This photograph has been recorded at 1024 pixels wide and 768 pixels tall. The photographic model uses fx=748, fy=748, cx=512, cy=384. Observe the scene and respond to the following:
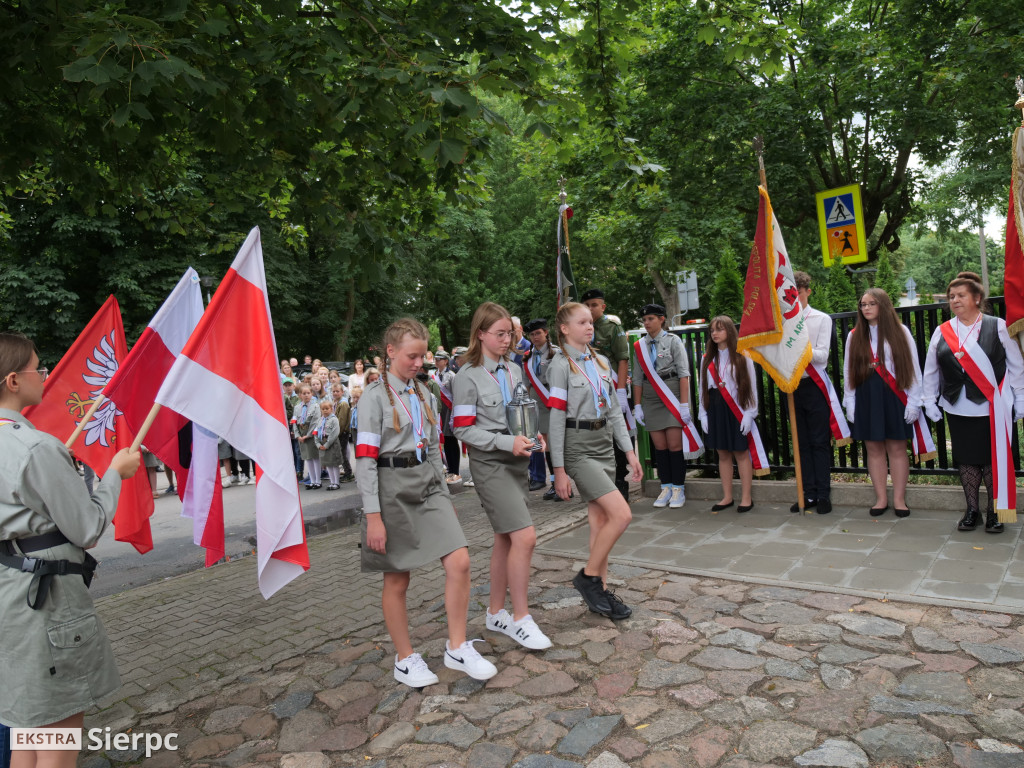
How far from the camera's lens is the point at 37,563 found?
2.69 m

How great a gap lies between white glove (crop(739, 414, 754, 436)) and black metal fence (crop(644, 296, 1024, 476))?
59 cm

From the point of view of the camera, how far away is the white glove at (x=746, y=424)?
285 inches

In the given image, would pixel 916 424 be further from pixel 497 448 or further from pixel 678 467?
pixel 497 448

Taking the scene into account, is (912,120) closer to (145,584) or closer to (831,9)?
(831,9)

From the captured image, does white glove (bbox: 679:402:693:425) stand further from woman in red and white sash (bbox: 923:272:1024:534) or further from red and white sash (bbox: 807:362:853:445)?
woman in red and white sash (bbox: 923:272:1024:534)

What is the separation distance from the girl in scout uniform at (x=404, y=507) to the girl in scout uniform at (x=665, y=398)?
13.3 ft

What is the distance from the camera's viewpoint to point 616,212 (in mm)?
18344

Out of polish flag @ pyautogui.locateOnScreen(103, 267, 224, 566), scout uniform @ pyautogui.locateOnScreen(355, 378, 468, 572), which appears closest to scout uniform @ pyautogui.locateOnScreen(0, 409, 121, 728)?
polish flag @ pyautogui.locateOnScreen(103, 267, 224, 566)

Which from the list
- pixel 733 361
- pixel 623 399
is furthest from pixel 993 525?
pixel 623 399

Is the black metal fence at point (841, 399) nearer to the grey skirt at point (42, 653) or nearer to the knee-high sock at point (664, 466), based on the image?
the knee-high sock at point (664, 466)

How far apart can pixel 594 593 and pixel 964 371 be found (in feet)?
11.5

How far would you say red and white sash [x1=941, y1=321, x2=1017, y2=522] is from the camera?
566cm

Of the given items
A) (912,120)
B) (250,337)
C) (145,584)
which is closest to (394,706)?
(250,337)

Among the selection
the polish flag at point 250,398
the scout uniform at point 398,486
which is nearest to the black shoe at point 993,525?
the scout uniform at point 398,486
